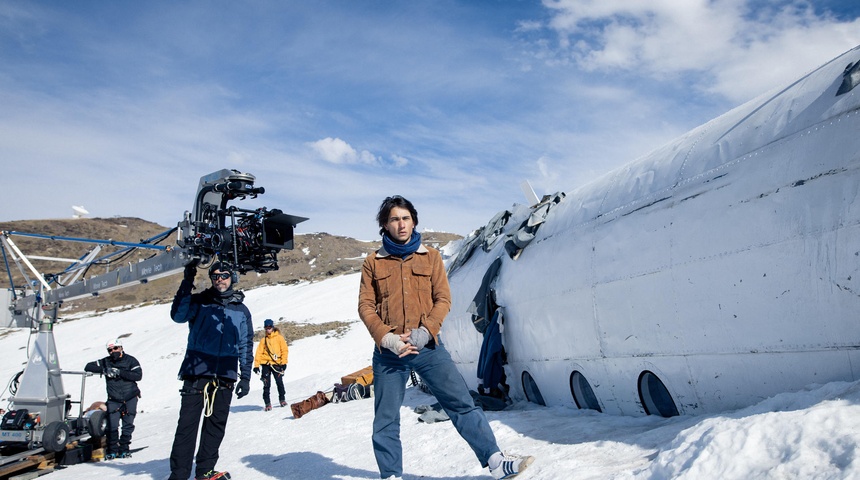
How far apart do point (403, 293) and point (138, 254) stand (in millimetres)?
59207

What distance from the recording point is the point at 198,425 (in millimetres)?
5152

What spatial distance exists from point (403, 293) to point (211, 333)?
2.54 m

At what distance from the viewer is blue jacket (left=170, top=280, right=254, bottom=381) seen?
5379 mm

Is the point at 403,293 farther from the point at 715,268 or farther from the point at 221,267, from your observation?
the point at 221,267

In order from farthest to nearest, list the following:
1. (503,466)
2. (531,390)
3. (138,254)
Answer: (138,254)
(531,390)
(503,466)

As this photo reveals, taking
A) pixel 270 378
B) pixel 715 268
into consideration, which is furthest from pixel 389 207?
pixel 270 378

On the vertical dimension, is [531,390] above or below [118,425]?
above

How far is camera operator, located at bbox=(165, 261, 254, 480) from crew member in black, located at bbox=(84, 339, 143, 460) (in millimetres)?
4052

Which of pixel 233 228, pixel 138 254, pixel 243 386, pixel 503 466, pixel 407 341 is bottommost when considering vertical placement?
pixel 503 466

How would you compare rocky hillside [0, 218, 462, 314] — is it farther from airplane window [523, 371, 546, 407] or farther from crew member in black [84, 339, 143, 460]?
airplane window [523, 371, 546, 407]

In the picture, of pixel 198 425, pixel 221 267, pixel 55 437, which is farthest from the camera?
pixel 55 437

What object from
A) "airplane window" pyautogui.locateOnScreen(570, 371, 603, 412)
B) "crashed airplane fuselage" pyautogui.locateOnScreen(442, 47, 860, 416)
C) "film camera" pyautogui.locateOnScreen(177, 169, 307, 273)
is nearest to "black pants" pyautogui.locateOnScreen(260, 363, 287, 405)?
"film camera" pyautogui.locateOnScreen(177, 169, 307, 273)

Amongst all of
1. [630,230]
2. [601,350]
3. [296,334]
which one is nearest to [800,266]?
[630,230]

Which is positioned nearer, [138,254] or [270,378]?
[270,378]
